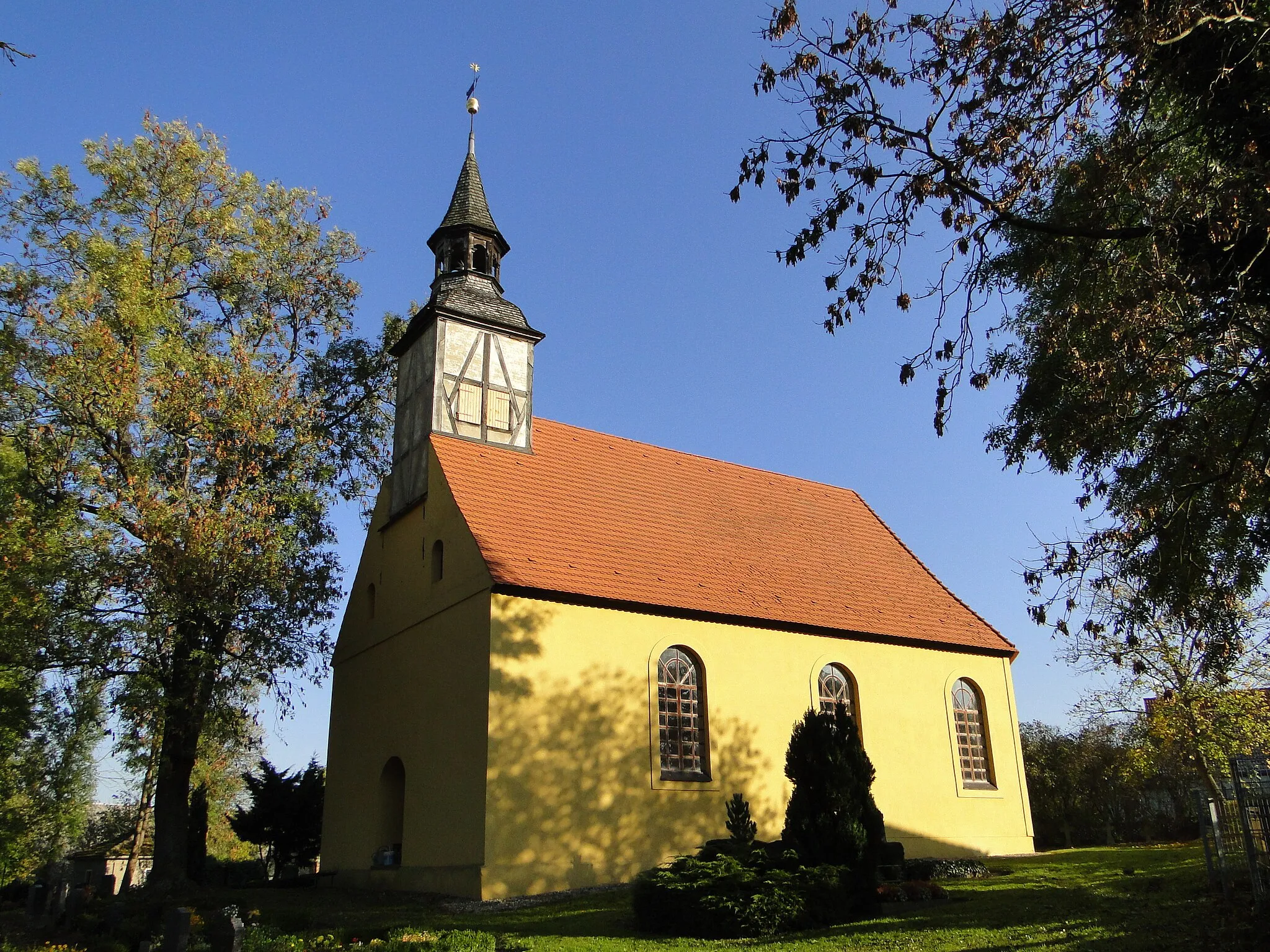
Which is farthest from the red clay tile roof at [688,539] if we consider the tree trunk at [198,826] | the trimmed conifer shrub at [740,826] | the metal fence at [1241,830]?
the tree trunk at [198,826]

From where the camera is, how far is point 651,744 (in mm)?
16781

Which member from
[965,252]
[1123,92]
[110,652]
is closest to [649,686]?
[110,652]

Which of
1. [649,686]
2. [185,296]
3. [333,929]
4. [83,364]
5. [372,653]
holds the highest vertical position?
[185,296]

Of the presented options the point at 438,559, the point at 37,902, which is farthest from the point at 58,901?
the point at 438,559

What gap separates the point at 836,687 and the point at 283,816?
14.3 m

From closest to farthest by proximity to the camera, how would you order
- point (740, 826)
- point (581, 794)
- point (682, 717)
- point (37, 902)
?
point (740, 826)
point (37, 902)
point (581, 794)
point (682, 717)

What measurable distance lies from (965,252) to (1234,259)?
7.04 feet

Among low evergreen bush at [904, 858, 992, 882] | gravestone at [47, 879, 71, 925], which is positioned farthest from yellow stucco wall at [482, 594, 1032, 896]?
gravestone at [47, 879, 71, 925]

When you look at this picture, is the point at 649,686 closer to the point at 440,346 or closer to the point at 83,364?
the point at 440,346

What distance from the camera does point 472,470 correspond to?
18.9m

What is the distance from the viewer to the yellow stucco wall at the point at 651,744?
50.3 ft

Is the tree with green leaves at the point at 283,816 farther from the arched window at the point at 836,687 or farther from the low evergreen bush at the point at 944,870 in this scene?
the low evergreen bush at the point at 944,870

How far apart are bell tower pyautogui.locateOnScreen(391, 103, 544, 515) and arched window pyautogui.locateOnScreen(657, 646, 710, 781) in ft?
19.0

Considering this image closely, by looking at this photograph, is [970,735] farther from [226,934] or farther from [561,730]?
[226,934]
